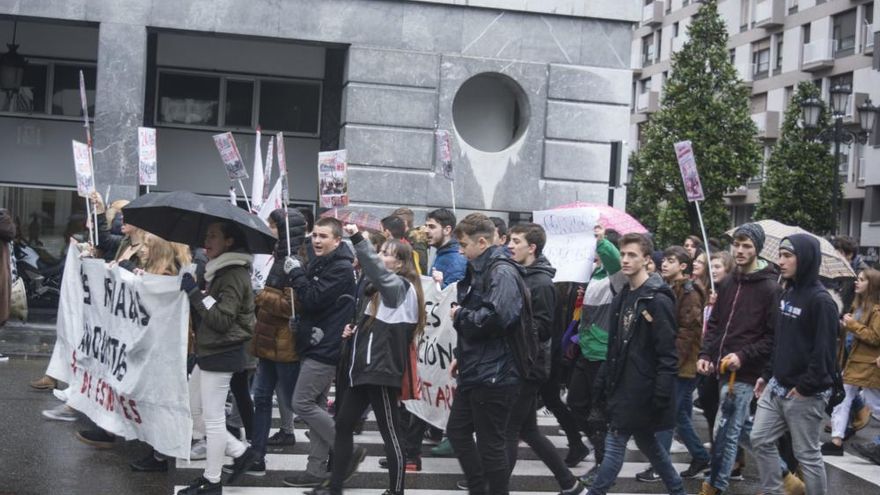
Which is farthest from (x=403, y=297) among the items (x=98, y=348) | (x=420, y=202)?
(x=420, y=202)

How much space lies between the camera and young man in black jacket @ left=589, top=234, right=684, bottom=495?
7.82 metres

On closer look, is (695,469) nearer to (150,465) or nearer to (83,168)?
(150,465)

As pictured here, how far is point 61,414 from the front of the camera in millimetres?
10969

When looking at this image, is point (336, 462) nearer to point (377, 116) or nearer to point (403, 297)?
point (403, 297)

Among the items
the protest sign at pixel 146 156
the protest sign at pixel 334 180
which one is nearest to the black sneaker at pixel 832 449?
the protest sign at pixel 334 180

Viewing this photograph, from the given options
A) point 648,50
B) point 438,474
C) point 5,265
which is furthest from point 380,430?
point 648,50

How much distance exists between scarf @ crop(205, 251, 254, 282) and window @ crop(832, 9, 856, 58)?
4568cm

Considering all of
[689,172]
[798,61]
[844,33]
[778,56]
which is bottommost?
[689,172]

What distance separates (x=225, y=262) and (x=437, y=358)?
10.0 feet

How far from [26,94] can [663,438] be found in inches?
572

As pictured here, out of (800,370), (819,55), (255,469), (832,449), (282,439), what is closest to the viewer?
(800,370)

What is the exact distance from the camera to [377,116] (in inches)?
723

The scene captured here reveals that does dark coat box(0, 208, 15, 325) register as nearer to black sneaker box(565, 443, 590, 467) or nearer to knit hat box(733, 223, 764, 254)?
black sneaker box(565, 443, 590, 467)

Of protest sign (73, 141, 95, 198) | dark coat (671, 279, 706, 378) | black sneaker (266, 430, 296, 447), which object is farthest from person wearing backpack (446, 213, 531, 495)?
protest sign (73, 141, 95, 198)
